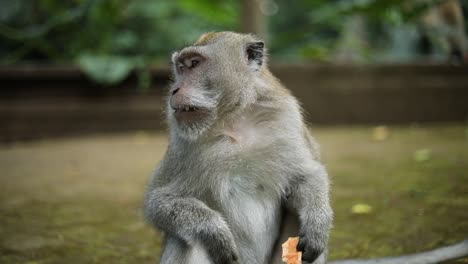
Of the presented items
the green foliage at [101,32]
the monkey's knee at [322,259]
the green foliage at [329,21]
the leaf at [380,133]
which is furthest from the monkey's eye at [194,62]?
the green foliage at [101,32]

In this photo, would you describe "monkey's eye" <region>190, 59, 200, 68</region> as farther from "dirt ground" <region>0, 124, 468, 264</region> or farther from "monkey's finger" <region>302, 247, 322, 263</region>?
"dirt ground" <region>0, 124, 468, 264</region>

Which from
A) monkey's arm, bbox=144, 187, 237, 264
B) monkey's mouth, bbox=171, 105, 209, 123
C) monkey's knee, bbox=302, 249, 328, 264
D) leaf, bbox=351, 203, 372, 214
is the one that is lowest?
leaf, bbox=351, 203, 372, 214

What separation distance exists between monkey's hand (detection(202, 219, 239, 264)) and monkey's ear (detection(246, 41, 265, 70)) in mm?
904

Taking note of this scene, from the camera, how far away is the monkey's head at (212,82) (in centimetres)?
296

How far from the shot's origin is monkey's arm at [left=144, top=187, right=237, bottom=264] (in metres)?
2.77

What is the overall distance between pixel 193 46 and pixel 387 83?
6.62 metres

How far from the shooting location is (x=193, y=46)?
10.3ft

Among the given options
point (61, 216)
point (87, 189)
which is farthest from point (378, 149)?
point (61, 216)

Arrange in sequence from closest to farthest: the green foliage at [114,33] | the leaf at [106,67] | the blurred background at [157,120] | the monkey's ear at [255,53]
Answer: the monkey's ear at [255,53], the blurred background at [157,120], the leaf at [106,67], the green foliage at [114,33]

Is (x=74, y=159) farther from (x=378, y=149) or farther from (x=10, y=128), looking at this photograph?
(x=378, y=149)

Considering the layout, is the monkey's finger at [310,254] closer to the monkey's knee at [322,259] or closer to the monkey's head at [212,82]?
the monkey's knee at [322,259]

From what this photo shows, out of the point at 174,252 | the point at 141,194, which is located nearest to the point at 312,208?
the point at 174,252

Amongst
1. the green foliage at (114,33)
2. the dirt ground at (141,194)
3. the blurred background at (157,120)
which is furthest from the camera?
the green foliage at (114,33)

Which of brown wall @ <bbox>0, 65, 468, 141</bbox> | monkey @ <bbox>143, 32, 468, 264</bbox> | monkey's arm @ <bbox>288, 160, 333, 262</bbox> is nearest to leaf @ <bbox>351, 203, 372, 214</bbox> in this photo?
monkey @ <bbox>143, 32, 468, 264</bbox>
